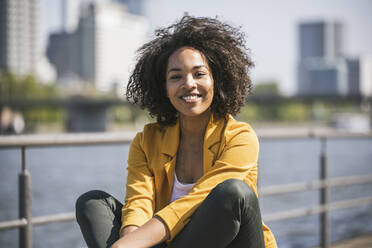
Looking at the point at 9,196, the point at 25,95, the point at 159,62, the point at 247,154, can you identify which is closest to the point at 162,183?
the point at 247,154

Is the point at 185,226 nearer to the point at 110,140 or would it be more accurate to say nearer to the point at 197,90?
the point at 197,90

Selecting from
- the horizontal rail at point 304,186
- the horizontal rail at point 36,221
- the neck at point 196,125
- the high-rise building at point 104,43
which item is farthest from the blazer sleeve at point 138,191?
the high-rise building at point 104,43

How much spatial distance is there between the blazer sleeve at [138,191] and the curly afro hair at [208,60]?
0.74 feet

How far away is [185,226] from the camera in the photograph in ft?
5.74

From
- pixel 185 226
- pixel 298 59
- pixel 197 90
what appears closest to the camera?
pixel 185 226

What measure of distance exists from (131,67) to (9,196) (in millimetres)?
9310

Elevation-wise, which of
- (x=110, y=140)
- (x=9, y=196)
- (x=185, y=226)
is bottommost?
(x=9, y=196)

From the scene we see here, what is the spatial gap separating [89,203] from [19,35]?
365 feet

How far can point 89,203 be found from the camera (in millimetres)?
1841

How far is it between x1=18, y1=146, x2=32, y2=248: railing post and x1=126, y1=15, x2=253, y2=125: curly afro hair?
0.79 metres

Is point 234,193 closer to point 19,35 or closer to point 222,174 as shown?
point 222,174

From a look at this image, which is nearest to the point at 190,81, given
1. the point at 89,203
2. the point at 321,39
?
the point at 89,203

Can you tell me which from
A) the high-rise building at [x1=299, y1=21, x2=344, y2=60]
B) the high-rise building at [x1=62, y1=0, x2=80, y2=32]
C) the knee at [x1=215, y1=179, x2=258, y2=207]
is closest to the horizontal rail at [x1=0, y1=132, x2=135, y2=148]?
the knee at [x1=215, y1=179, x2=258, y2=207]

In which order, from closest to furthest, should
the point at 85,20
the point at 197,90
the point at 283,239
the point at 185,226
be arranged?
the point at 185,226, the point at 197,90, the point at 283,239, the point at 85,20
